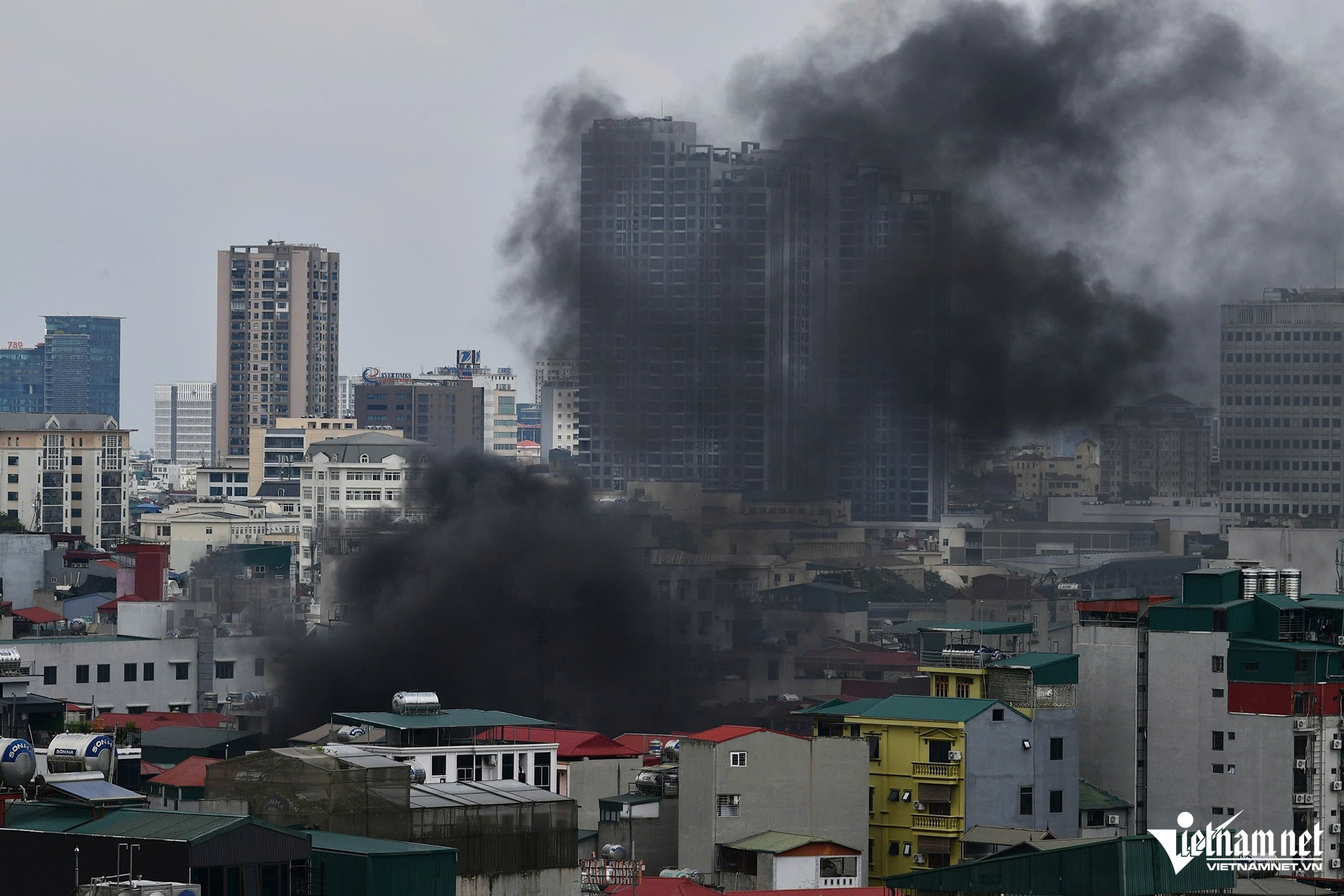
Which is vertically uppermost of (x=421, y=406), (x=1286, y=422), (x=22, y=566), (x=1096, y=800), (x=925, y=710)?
(x=421, y=406)

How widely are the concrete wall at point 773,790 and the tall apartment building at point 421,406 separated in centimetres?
11215

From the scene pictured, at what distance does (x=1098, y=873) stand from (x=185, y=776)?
11032 millimetres

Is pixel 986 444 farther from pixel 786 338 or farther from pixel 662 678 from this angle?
pixel 662 678

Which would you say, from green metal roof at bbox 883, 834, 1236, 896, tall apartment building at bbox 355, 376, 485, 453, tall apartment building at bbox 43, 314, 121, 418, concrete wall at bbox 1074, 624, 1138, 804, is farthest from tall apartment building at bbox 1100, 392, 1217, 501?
tall apartment building at bbox 43, 314, 121, 418

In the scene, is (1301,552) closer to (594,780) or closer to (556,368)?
(594,780)

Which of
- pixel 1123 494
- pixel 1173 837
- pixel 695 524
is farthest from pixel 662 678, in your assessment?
pixel 1123 494

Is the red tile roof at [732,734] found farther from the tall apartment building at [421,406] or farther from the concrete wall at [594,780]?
the tall apartment building at [421,406]

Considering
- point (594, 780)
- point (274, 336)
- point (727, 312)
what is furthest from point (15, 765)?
point (274, 336)

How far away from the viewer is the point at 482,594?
174ft

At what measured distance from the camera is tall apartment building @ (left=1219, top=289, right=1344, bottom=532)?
263ft

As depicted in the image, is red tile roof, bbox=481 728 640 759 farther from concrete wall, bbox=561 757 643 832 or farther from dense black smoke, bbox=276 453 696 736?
dense black smoke, bbox=276 453 696 736

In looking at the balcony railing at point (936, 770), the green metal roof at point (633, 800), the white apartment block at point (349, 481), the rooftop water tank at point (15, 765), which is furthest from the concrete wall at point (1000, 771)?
the white apartment block at point (349, 481)

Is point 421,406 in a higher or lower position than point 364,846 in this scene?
higher

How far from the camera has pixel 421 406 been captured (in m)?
142
